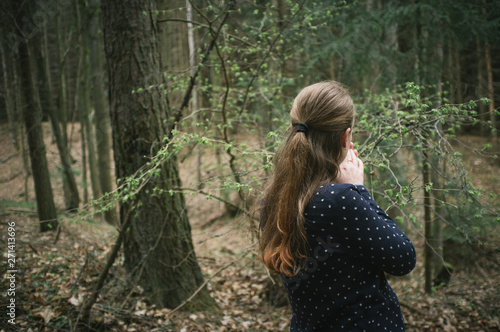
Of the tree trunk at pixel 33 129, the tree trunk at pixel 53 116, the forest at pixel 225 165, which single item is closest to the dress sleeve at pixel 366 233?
the forest at pixel 225 165

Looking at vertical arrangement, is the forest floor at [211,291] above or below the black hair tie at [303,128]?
below

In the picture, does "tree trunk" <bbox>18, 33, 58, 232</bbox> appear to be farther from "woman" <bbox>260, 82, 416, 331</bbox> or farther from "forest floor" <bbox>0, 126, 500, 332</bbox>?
"woman" <bbox>260, 82, 416, 331</bbox>

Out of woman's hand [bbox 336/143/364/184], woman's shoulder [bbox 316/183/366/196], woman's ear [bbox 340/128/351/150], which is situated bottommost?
woman's shoulder [bbox 316/183/366/196]

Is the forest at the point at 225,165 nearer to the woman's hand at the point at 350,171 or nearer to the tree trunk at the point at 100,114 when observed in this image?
the woman's hand at the point at 350,171

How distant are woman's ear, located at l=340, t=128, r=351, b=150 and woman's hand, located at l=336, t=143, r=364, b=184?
74 millimetres

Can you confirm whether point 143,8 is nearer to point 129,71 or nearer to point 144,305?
point 129,71

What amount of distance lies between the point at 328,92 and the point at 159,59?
295 centimetres

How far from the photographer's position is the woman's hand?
5.00 ft

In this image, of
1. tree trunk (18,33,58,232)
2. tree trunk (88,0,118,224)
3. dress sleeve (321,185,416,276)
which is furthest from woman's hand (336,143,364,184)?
tree trunk (88,0,118,224)

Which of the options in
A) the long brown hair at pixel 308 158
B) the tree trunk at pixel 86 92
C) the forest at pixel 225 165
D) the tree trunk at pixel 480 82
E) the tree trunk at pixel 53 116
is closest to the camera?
the long brown hair at pixel 308 158

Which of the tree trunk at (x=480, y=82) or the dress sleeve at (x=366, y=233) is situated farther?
the tree trunk at (x=480, y=82)

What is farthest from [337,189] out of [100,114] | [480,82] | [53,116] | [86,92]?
[86,92]

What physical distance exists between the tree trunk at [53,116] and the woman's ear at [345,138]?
22.5ft

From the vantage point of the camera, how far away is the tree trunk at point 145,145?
3660mm
